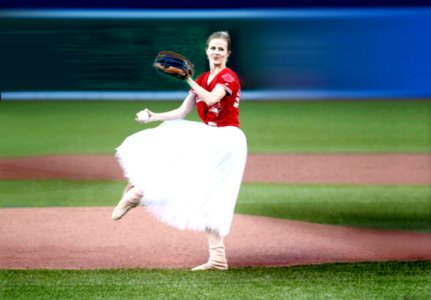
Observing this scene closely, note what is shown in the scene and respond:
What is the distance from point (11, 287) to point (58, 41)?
1166 centimetres

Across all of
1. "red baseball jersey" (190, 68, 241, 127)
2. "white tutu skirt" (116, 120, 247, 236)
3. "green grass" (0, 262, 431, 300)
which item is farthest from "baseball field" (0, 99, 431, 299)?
"red baseball jersey" (190, 68, 241, 127)

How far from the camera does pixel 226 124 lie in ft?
19.9

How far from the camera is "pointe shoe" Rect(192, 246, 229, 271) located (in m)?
6.21

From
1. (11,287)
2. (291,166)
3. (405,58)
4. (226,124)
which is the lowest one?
(11,287)

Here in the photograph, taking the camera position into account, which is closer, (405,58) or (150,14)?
(150,14)

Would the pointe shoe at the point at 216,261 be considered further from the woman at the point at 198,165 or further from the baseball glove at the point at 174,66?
the baseball glove at the point at 174,66

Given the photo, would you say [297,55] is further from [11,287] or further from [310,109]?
[11,287]

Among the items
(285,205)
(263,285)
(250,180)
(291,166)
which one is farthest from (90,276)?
(291,166)

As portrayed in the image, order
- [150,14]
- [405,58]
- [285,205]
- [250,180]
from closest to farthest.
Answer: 1. [285,205]
2. [250,180]
3. [150,14]
4. [405,58]

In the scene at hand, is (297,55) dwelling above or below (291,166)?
above

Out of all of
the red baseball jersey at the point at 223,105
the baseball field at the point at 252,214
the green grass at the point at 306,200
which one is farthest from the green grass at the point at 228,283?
the green grass at the point at 306,200

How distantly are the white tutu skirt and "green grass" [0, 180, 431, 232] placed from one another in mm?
3539

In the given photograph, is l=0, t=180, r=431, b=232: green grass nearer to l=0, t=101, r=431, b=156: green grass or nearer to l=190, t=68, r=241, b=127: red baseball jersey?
l=0, t=101, r=431, b=156: green grass

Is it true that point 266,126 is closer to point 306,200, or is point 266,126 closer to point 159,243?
point 306,200
